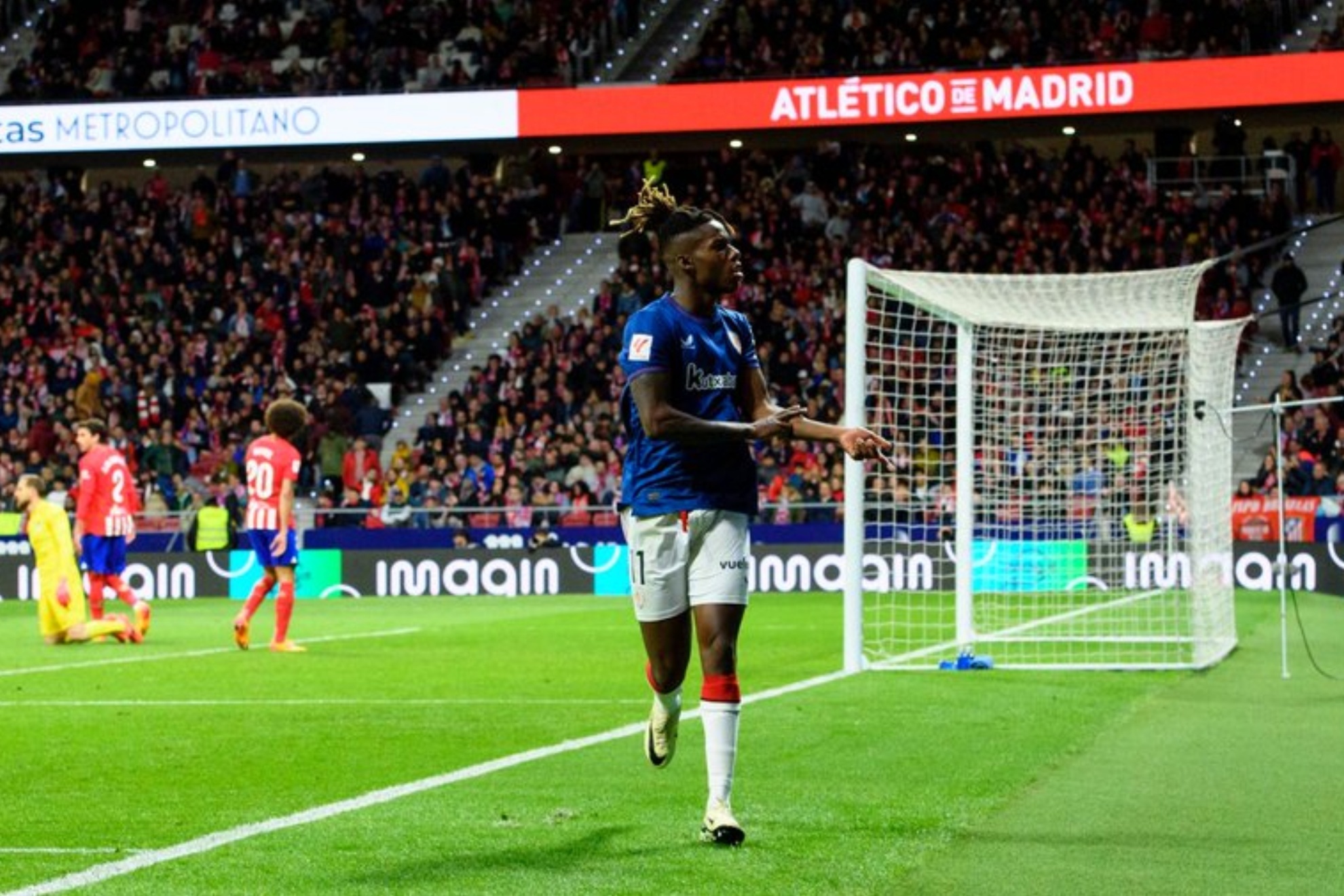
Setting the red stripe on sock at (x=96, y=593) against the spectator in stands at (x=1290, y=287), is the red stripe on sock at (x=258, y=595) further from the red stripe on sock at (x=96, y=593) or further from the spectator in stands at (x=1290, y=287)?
the spectator in stands at (x=1290, y=287)

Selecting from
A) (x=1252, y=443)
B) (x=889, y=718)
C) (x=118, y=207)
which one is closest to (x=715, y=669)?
(x=889, y=718)

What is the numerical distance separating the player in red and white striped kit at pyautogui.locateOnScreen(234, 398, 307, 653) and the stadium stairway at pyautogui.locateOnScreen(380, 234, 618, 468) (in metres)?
18.6

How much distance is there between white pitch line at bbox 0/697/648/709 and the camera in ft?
41.9

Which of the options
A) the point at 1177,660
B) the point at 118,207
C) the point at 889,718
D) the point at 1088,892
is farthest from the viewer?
the point at 118,207

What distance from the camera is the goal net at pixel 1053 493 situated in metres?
15.7

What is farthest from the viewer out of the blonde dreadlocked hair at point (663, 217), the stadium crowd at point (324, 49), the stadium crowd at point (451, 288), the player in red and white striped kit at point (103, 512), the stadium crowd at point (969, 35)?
the stadium crowd at point (324, 49)

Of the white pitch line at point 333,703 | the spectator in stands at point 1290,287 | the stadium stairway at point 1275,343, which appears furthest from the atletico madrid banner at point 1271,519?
the white pitch line at point 333,703

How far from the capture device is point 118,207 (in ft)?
143

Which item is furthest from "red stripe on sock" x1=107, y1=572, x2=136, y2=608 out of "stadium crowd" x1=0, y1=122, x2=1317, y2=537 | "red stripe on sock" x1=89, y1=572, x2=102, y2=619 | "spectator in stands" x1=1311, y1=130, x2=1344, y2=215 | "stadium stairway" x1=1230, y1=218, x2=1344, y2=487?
Answer: "spectator in stands" x1=1311, y1=130, x2=1344, y2=215

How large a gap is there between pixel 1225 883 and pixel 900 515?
24.7 m

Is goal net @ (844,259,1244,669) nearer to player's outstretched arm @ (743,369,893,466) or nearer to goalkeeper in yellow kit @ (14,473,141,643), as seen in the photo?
player's outstretched arm @ (743,369,893,466)

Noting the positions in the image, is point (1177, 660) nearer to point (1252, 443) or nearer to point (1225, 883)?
point (1225, 883)

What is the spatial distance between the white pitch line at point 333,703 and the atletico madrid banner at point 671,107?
24936 mm

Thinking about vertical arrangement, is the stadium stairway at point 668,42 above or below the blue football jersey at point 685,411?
above
